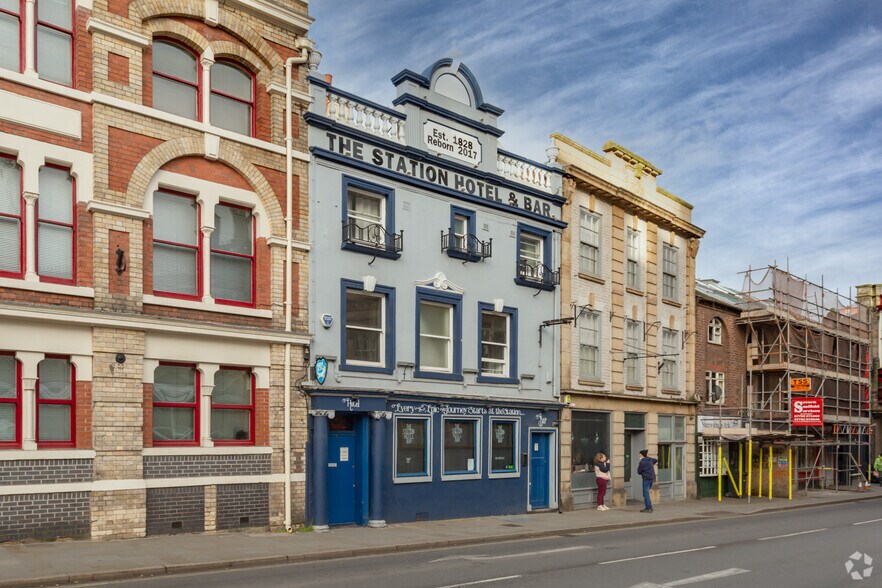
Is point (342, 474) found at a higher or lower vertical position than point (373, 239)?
lower

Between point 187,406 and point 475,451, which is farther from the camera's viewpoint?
point 475,451

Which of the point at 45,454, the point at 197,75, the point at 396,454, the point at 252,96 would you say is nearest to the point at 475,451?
the point at 396,454

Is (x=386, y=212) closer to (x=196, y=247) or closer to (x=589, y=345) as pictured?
(x=196, y=247)

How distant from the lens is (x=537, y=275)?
25.0m

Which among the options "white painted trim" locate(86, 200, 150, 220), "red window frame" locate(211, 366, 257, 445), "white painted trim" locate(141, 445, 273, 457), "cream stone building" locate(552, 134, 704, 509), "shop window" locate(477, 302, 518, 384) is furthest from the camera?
"cream stone building" locate(552, 134, 704, 509)

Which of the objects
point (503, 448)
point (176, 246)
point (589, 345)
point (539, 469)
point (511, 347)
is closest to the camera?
point (176, 246)

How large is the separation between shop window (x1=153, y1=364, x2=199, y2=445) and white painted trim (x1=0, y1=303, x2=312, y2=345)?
2.84ft

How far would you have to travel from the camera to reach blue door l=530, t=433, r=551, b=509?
2459 centimetres

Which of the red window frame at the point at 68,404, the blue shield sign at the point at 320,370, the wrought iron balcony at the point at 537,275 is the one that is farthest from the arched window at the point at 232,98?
the wrought iron balcony at the point at 537,275

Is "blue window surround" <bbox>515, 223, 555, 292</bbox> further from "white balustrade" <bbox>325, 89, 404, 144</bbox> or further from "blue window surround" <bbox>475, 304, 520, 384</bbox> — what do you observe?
"white balustrade" <bbox>325, 89, 404, 144</bbox>

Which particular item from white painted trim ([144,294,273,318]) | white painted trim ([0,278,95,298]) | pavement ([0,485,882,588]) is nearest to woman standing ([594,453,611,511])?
pavement ([0,485,882,588])

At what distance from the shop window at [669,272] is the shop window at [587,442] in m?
6.41

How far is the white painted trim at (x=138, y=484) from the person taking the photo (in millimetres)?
14590

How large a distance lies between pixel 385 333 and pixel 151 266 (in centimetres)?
598
